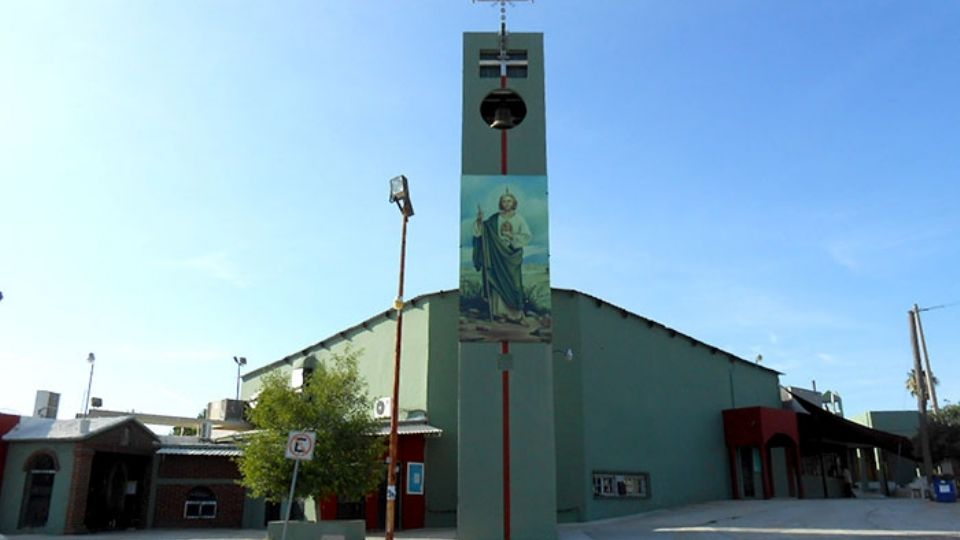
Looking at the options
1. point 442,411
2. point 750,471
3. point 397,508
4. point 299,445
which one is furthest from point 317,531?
point 750,471

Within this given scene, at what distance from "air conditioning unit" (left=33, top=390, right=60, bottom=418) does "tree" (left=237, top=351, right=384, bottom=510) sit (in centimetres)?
1678

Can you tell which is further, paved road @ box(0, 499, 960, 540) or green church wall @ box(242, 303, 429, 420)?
green church wall @ box(242, 303, 429, 420)

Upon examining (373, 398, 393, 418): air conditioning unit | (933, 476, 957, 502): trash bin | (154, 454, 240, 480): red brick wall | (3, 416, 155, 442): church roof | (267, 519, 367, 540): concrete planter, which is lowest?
(267, 519, 367, 540): concrete planter

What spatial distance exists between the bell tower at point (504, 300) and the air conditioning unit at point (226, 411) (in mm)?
19089

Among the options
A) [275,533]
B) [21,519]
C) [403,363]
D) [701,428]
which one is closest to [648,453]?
[701,428]

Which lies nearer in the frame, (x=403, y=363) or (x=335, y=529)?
(x=335, y=529)

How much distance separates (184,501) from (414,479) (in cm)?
1025

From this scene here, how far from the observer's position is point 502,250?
80.4 ft

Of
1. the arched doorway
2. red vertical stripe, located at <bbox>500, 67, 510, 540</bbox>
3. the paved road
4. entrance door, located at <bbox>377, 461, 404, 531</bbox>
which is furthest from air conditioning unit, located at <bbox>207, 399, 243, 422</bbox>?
red vertical stripe, located at <bbox>500, 67, 510, 540</bbox>

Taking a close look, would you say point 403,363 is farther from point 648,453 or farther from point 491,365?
point 648,453

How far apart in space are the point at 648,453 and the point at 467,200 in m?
14.2

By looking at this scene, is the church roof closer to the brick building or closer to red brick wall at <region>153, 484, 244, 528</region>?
the brick building

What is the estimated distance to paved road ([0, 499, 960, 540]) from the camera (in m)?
21.6

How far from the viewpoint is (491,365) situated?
76.0ft
